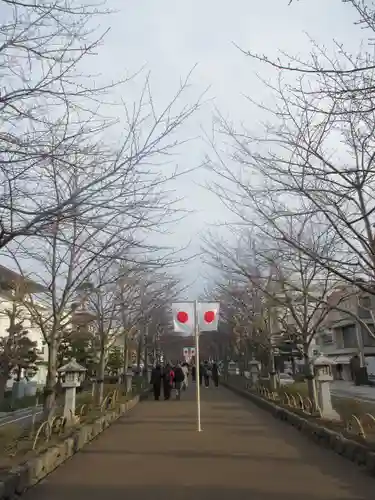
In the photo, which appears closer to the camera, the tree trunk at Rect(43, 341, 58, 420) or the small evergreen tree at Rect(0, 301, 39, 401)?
the tree trunk at Rect(43, 341, 58, 420)

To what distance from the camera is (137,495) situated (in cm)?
632

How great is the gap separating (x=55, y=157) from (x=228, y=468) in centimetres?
549

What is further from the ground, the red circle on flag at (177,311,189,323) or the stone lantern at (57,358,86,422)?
the red circle on flag at (177,311,189,323)

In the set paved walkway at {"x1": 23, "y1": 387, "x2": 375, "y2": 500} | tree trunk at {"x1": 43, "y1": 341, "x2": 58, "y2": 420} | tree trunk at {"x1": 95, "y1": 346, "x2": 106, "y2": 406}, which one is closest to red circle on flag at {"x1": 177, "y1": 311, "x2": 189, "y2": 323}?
paved walkway at {"x1": 23, "y1": 387, "x2": 375, "y2": 500}

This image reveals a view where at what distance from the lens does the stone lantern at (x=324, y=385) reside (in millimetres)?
12930

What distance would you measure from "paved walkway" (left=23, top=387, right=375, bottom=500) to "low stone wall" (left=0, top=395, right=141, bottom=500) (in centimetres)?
13

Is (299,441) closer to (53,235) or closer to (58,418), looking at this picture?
(58,418)

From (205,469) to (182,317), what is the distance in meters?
5.97

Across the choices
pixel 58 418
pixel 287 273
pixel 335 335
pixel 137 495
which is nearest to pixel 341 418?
pixel 287 273

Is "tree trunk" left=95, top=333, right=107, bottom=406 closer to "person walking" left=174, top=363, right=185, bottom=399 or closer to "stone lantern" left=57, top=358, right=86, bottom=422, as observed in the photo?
A: "stone lantern" left=57, top=358, right=86, bottom=422

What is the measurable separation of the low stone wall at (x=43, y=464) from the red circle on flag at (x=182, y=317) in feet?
10.9

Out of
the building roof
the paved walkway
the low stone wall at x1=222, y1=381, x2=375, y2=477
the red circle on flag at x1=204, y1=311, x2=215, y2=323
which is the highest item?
the building roof

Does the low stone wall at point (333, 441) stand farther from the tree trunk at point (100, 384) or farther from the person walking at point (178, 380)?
the person walking at point (178, 380)

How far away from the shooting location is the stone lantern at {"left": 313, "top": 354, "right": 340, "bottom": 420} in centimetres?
1293
